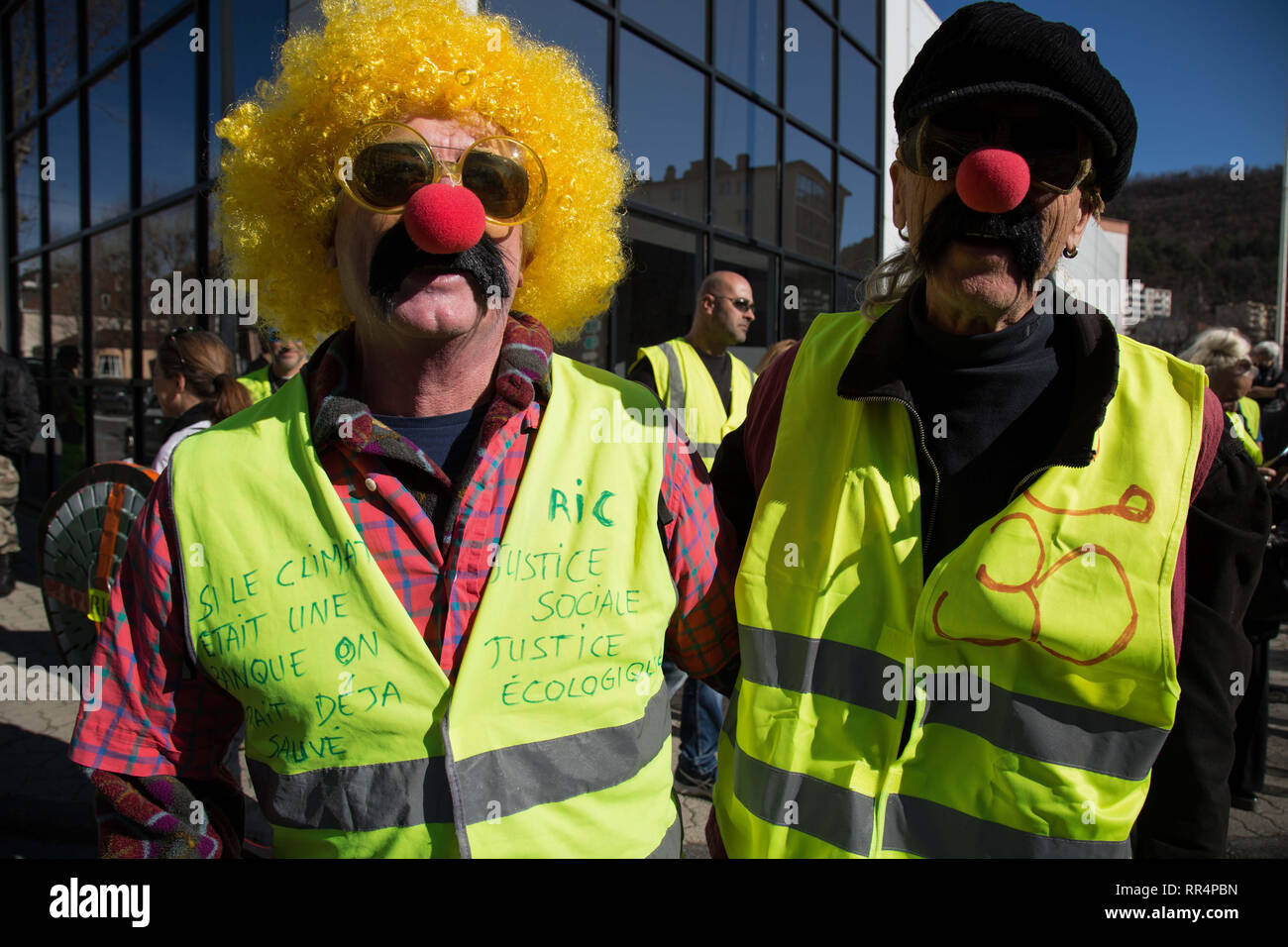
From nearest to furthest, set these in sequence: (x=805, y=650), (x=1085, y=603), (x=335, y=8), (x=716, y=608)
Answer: (x=1085, y=603), (x=805, y=650), (x=716, y=608), (x=335, y=8)

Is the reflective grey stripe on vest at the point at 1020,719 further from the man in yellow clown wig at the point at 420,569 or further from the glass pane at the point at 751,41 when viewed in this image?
the glass pane at the point at 751,41

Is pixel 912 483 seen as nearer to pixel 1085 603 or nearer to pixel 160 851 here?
pixel 1085 603

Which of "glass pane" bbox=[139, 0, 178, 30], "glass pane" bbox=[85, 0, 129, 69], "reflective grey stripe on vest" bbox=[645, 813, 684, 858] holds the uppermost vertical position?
"glass pane" bbox=[85, 0, 129, 69]

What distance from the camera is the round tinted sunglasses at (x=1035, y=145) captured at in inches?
52.7

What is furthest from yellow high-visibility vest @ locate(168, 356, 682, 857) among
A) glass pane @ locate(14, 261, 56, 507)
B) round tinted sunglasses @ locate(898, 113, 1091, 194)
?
glass pane @ locate(14, 261, 56, 507)

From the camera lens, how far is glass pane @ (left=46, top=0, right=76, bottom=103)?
8.00 m

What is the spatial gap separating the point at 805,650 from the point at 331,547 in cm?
83

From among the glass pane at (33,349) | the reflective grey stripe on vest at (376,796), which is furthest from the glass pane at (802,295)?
the glass pane at (33,349)

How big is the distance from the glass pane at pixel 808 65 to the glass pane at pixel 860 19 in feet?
1.55

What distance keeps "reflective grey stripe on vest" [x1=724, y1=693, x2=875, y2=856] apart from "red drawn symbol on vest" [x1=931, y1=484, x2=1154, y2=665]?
332mm

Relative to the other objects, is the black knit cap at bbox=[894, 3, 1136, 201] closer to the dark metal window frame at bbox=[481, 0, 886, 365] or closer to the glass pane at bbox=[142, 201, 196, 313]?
the dark metal window frame at bbox=[481, 0, 886, 365]

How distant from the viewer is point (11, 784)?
11.4 ft


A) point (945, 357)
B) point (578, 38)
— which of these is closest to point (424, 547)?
point (945, 357)
